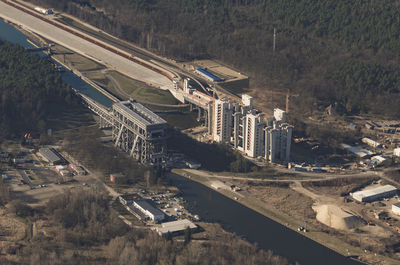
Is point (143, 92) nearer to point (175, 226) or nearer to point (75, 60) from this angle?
point (75, 60)

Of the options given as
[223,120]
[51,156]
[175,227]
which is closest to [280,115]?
[223,120]

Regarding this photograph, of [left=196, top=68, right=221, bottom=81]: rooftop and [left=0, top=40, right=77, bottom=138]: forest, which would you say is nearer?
[left=0, top=40, right=77, bottom=138]: forest

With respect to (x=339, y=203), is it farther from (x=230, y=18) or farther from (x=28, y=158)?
(x=230, y=18)

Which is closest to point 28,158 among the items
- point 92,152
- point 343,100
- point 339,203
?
point 92,152

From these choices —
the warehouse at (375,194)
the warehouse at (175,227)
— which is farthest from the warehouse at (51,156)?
the warehouse at (375,194)

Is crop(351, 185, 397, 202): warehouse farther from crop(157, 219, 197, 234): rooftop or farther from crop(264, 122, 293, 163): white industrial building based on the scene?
crop(157, 219, 197, 234): rooftop

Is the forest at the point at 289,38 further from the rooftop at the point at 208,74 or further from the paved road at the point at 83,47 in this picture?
the paved road at the point at 83,47

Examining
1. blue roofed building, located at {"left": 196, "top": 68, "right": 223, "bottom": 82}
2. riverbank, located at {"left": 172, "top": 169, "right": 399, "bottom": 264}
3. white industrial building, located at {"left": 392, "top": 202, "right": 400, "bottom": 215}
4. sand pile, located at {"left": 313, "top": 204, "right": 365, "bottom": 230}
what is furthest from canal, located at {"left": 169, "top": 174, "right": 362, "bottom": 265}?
blue roofed building, located at {"left": 196, "top": 68, "right": 223, "bottom": 82}
